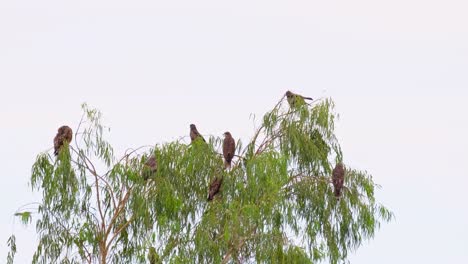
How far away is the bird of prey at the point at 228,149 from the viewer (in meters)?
25.0

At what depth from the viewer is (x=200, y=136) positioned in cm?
2534

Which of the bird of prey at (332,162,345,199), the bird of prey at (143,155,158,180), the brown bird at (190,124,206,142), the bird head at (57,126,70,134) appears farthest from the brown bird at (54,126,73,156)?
the bird of prey at (332,162,345,199)

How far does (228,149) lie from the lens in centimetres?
2508

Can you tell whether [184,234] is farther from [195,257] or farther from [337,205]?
[337,205]

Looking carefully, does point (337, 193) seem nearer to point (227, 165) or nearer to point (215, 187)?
point (227, 165)

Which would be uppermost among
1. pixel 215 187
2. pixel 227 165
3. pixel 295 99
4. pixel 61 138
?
pixel 295 99

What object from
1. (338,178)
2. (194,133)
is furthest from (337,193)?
(194,133)

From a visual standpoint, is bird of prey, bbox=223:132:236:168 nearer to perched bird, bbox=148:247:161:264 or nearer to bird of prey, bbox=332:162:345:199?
bird of prey, bbox=332:162:345:199

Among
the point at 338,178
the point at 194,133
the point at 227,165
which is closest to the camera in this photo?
the point at 227,165

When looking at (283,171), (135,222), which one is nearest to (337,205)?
(283,171)

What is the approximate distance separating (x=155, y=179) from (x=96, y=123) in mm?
1383

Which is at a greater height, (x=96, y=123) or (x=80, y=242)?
(x=96, y=123)

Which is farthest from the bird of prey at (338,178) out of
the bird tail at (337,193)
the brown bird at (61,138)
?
the brown bird at (61,138)

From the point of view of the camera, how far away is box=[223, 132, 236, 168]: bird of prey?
25.0m
